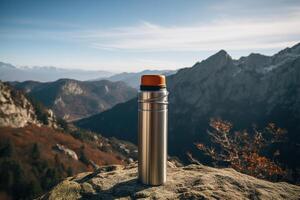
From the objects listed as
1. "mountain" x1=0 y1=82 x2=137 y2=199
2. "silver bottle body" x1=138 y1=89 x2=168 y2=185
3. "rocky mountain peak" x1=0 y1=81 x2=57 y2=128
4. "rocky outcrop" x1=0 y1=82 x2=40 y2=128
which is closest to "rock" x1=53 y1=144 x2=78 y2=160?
"mountain" x1=0 y1=82 x2=137 y2=199

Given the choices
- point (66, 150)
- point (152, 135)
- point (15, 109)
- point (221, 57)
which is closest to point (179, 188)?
point (152, 135)

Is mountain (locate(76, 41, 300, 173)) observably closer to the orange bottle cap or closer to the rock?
the rock

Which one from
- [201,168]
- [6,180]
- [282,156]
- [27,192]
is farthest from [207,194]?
[282,156]

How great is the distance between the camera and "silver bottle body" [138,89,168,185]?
3.97 meters

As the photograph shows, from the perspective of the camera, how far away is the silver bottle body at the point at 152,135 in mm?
3975

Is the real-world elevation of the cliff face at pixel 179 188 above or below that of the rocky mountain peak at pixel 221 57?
below

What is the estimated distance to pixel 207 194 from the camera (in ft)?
11.8

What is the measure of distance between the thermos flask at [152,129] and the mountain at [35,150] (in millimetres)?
59614

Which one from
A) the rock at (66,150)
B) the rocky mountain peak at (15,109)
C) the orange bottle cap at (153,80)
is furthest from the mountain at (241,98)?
the orange bottle cap at (153,80)

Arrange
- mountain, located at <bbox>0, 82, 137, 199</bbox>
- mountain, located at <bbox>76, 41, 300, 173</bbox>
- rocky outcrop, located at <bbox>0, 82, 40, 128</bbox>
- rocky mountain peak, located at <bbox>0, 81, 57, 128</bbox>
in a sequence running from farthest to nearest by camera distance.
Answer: mountain, located at <bbox>76, 41, 300, 173</bbox>, rocky mountain peak, located at <bbox>0, 81, 57, 128</bbox>, rocky outcrop, located at <bbox>0, 82, 40, 128</bbox>, mountain, located at <bbox>0, 82, 137, 199</bbox>

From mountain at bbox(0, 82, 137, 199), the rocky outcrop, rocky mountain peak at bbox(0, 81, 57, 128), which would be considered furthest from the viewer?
rocky mountain peak at bbox(0, 81, 57, 128)

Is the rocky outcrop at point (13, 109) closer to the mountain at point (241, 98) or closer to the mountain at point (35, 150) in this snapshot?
the mountain at point (35, 150)

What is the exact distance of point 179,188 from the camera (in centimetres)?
385

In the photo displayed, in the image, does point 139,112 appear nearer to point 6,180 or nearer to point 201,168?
point 201,168
